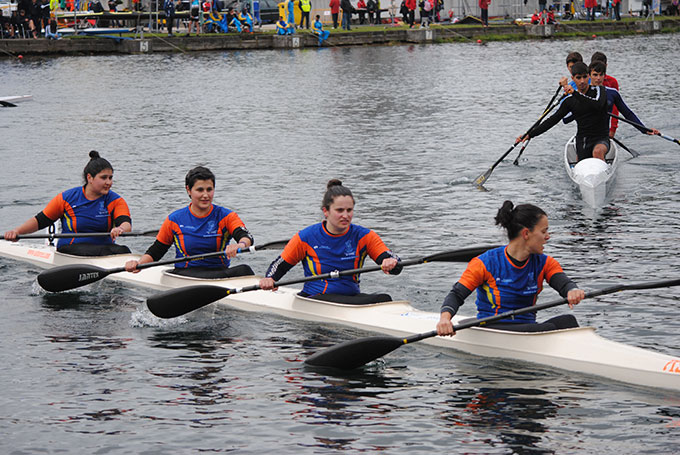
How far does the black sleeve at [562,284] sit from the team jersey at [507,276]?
0.21 ft

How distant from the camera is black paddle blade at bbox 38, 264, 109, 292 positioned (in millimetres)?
13250

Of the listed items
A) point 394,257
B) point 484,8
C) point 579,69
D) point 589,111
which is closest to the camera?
point 394,257

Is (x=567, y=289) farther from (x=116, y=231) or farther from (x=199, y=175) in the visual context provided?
(x=116, y=231)

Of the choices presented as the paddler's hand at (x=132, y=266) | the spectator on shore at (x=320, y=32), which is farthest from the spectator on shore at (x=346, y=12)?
the paddler's hand at (x=132, y=266)

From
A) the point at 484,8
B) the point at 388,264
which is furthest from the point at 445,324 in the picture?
the point at 484,8

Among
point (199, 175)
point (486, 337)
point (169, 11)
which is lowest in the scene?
point (486, 337)

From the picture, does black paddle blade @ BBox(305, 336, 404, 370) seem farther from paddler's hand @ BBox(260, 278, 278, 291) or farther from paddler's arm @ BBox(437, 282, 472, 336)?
paddler's hand @ BBox(260, 278, 278, 291)

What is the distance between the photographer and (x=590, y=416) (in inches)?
356

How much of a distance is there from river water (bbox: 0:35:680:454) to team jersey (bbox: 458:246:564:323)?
0.84 m

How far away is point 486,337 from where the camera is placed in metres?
10.2

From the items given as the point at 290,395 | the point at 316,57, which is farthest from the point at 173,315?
the point at 316,57

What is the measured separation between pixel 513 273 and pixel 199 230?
14.7ft

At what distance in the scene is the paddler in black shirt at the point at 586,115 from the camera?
17250 millimetres

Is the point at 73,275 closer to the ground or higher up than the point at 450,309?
closer to the ground
